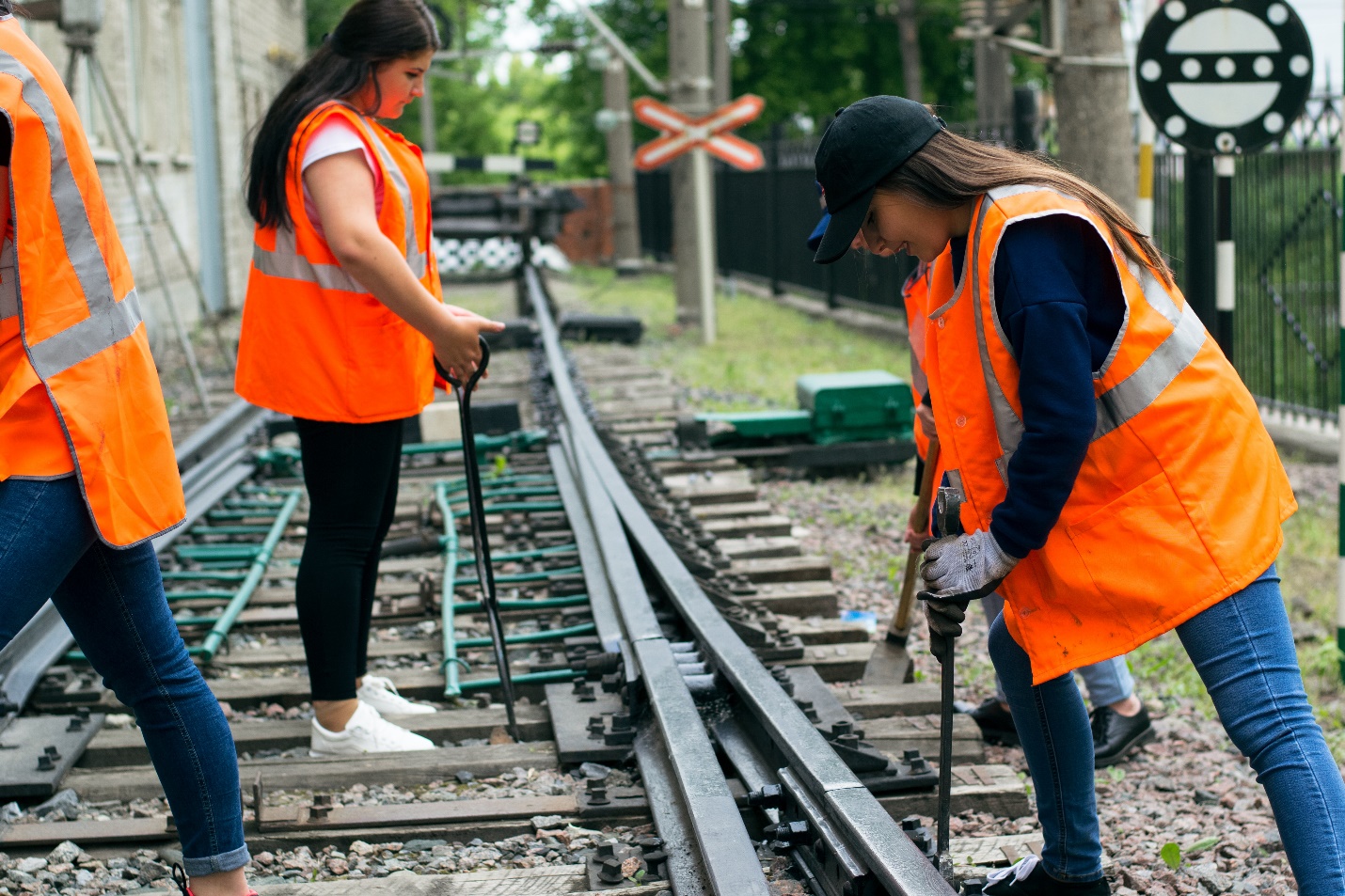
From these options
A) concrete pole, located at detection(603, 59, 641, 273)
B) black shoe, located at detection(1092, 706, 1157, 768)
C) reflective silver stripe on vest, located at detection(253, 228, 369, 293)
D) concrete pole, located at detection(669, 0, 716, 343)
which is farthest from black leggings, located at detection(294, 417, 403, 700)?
concrete pole, located at detection(603, 59, 641, 273)

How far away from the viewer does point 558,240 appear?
30.5m

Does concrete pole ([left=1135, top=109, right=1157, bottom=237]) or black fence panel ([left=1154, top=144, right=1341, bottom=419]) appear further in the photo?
black fence panel ([left=1154, top=144, right=1341, bottom=419])

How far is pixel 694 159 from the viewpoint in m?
13.3

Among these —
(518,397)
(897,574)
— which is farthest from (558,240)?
(897,574)

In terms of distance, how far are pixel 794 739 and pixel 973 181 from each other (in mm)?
1318

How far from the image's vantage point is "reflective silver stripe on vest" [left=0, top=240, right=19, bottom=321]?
2.21 m

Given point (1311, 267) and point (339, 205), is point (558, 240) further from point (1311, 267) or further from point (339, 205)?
point (339, 205)

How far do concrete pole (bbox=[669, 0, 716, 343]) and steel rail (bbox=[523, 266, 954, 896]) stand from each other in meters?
8.27

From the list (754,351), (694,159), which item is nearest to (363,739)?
(754,351)

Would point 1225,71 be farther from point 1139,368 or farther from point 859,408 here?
point 1139,368

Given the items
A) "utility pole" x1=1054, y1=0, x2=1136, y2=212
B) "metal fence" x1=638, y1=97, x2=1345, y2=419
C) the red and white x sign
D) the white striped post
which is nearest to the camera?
the white striped post

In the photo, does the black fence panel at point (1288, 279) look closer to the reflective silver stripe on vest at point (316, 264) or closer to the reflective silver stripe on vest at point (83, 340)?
the reflective silver stripe on vest at point (316, 264)

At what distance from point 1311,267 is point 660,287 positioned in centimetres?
1352

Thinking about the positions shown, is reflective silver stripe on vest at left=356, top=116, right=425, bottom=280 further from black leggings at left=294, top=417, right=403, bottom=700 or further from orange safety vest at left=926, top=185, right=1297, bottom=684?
orange safety vest at left=926, top=185, right=1297, bottom=684
